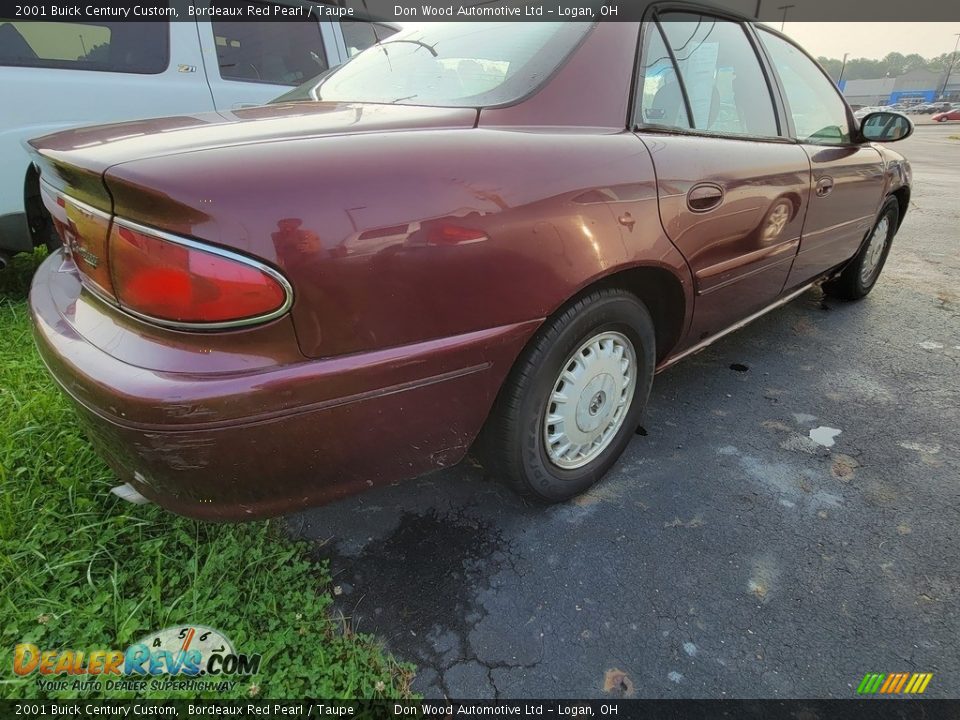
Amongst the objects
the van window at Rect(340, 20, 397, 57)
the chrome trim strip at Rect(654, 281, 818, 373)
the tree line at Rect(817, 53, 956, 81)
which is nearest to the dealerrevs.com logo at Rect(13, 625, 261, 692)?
the chrome trim strip at Rect(654, 281, 818, 373)

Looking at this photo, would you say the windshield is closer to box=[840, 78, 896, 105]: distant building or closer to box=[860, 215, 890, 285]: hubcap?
box=[860, 215, 890, 285]: hubcap

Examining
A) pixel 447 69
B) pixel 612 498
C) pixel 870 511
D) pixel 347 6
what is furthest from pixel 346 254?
pixel 347 6

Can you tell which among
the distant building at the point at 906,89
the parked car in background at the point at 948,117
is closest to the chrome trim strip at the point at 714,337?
the parked car in background at the point at 948,117

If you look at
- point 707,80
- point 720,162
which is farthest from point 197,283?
point 707,80

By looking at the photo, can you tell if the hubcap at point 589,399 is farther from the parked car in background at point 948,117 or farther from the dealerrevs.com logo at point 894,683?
the parked car in background at point 948,117

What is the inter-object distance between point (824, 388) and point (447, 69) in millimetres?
2391

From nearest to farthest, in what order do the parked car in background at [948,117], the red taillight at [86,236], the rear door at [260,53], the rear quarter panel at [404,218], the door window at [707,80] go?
the rear quarter panel at [404,218] → the red taillight at [86,236] → the door window at [707,80] → the rear door at [260,53] → the parked car in background at [948,117]

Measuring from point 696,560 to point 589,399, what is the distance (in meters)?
0.61

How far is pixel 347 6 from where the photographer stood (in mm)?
4426

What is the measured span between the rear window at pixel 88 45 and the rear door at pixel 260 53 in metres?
0.29

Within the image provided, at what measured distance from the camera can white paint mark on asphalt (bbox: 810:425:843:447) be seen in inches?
96.3

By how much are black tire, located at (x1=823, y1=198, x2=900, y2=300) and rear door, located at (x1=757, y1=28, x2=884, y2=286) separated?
1.26 ft

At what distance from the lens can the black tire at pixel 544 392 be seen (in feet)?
5.47

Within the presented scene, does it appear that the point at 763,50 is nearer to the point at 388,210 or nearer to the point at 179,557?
the point at 388,210
